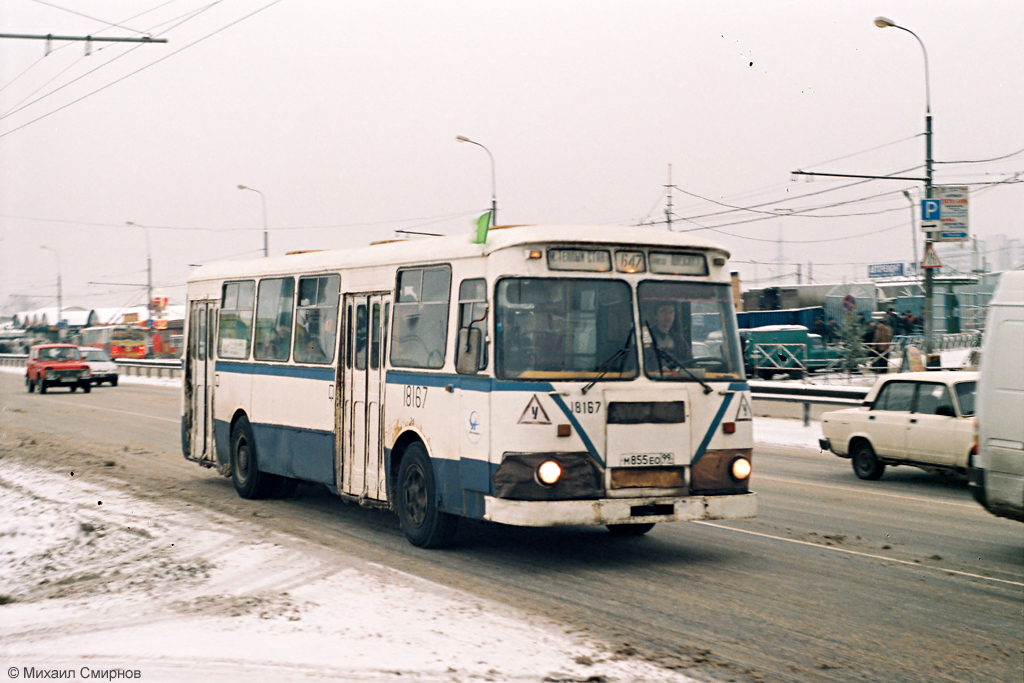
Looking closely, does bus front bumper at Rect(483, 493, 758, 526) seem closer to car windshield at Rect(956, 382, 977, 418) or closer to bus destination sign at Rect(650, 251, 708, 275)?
bus destination sign at Rect(650, 251, 708, 275)

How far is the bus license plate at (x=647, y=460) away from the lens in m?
9.20

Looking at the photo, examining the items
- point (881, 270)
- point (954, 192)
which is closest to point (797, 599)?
point (954, 192)

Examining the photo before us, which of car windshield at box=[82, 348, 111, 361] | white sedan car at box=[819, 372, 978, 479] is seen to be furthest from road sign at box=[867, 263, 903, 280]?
white sedan car at box=[819, 372, 978, 479]

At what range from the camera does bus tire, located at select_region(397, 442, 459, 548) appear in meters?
10.0

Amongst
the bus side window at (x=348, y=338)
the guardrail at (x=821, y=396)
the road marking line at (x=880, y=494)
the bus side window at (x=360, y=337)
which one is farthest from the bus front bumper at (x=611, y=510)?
the guardrail at (x=821, y=396)

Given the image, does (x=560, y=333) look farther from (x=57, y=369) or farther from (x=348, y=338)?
(x=57, y=369)

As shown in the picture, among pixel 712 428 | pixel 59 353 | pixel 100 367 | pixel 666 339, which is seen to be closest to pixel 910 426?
pixel 712 428

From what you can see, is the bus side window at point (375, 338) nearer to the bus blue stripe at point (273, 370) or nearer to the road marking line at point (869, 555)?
the bus blue stripe at point (273, 370)

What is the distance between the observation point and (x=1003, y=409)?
9703mm

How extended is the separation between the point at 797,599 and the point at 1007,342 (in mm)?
3354

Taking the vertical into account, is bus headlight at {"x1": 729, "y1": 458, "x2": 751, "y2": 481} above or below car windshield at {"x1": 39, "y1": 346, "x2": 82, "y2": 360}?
below

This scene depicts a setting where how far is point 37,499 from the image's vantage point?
1330cm

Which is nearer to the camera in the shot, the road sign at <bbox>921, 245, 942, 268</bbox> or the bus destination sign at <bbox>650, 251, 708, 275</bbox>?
the bus destination sign at <bbox>650, 251, 708, 275</bbox>

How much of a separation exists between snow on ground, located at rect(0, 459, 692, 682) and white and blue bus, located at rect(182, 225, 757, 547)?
116cm
